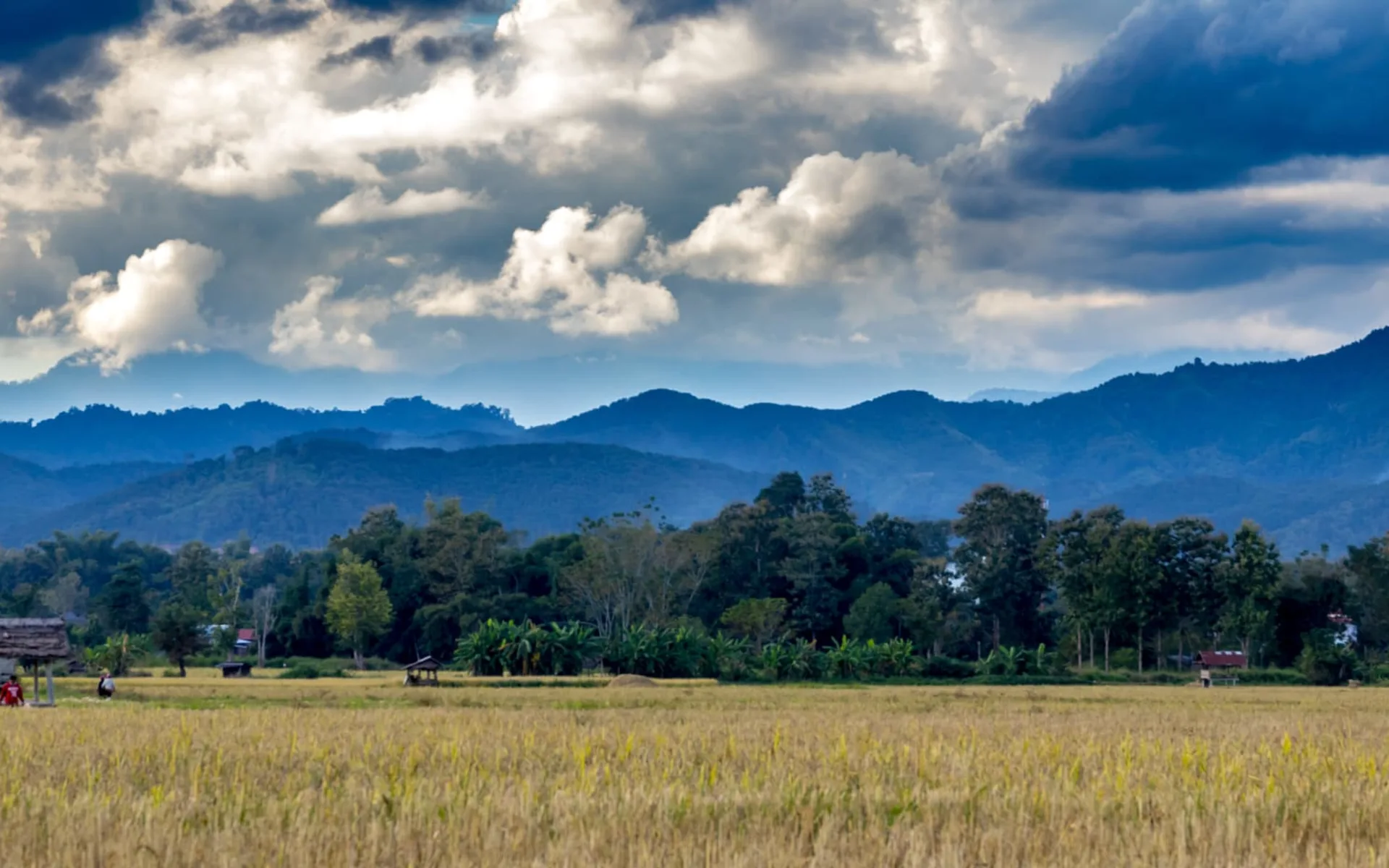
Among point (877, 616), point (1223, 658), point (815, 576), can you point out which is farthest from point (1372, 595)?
point (815, 576)

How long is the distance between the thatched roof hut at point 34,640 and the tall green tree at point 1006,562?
7252 cm

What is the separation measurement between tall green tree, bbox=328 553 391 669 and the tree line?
6.0 inches

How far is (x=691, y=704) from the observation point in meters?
41.4

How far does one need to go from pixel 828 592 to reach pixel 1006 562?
1378 centimetres

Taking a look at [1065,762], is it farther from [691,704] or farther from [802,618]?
[802,618]

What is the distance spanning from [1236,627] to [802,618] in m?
32.7

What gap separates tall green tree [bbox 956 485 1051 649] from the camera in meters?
104

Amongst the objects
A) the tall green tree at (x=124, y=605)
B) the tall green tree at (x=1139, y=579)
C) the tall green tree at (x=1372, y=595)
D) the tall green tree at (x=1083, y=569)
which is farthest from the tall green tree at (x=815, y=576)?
the tall green tree at (x=124, y=605)

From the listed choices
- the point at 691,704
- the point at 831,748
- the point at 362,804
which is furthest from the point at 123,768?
the point at 691,704

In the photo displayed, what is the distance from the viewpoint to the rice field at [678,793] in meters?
11.4

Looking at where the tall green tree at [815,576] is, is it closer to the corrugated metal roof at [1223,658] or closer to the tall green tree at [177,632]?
the corrugated metal roof at [1223,658]

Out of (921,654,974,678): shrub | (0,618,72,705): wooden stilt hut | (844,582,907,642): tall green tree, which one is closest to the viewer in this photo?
→ (0,618,72,705): wooden stilt hut

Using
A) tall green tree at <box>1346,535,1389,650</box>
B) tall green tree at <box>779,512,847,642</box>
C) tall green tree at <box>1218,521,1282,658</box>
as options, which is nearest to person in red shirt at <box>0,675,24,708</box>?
tall green tree at <box>779,512,847,642</box>

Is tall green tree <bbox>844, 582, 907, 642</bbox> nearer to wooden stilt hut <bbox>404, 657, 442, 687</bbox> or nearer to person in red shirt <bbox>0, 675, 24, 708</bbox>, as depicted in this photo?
wooden stilt hut <bbox>404, 657, 442, 687</bbox>
